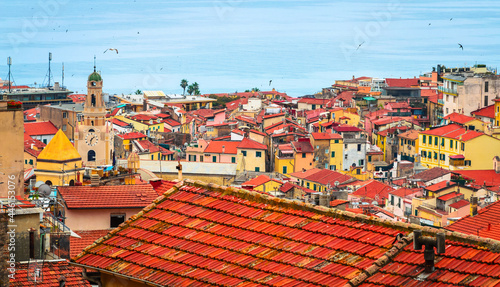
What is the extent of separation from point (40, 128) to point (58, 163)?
106 ft

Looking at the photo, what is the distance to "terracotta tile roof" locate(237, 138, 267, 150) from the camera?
62.5 m

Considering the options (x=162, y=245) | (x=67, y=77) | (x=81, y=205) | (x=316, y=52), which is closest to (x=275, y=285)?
(x=162, y=245)

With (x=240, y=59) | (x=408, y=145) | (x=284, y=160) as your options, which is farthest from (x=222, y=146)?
(x=240, y=59)

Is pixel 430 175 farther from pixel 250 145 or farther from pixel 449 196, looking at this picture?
pixel 250 145

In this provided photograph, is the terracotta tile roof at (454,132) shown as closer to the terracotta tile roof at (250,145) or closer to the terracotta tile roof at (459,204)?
the terracotta tile roof at (250,145)

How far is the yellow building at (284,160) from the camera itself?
202ft

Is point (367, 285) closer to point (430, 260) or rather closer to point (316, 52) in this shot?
point (430, 260)

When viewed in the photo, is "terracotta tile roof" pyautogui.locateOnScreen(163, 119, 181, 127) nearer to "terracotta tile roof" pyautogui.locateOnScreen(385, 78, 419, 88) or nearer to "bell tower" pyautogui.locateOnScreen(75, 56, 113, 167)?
"bell tower" pyautogui.locateOnScreen(75, 56, 113, 167)

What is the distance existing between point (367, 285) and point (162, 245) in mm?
2014

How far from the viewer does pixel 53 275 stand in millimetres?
11922

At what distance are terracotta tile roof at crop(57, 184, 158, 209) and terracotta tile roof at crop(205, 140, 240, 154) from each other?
42.8m

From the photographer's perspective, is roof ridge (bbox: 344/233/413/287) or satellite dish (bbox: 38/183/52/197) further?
satellite dish (bbox: 38/183/52/197)

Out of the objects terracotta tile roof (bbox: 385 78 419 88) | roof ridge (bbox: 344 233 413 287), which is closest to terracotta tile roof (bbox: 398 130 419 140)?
terracotta tile roof (bbox: 385 78 419 88)

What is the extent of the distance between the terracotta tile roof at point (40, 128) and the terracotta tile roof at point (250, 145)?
59.5 ft
